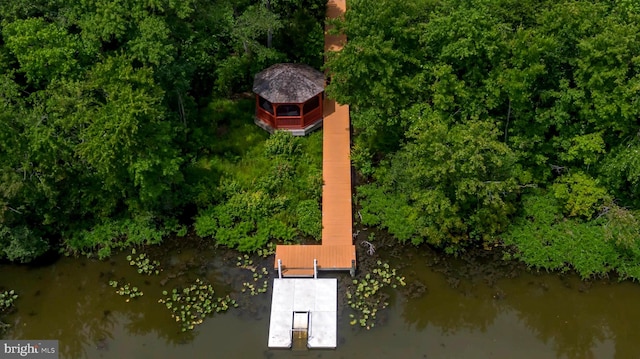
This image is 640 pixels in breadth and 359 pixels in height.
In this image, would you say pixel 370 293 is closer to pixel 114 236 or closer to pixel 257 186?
pixel 257 186

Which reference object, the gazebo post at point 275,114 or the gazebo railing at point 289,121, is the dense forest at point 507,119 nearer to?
the gazebo railing at point 289,121

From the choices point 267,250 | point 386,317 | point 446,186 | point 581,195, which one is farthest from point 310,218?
point 581,195

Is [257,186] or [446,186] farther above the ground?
[446,186]

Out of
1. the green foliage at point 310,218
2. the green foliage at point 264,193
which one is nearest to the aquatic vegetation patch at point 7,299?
the green foliage at point 264,193

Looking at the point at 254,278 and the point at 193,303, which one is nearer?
the point at 193,303

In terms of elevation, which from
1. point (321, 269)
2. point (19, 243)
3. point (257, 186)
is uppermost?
point (257, 186)

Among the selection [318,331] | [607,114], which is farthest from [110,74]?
[607,114]
